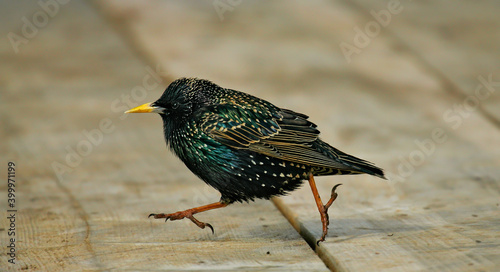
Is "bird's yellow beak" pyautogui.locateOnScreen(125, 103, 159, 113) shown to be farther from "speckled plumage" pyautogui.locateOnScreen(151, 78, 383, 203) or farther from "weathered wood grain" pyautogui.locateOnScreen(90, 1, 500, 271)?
"weathered wood grain" pyautogui.locateOnScreen(90, 1, 500, 271)

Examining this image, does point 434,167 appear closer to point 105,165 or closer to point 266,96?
point 266,96

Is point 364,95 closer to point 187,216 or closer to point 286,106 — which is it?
point 286,106

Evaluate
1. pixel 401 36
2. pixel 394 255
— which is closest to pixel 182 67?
pixel 401 36

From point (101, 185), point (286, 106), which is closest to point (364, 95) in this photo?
point (286, 106)

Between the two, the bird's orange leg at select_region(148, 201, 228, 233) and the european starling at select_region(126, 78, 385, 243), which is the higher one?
the european starling at select_region(126, 78, 385, 243)

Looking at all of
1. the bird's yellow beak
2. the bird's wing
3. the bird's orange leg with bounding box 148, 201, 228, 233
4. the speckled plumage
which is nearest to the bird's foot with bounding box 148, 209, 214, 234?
the bird's orange leg with bounding box 148, 201, 228, 233

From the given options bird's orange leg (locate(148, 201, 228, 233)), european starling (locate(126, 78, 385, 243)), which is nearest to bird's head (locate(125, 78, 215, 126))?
european starling (locate(126, 78, 385, 243))

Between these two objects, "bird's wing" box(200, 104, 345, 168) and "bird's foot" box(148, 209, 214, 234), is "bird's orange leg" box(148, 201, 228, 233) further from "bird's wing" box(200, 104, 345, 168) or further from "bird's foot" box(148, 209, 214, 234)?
"bird's wing" box(200, 104, 345, 168)

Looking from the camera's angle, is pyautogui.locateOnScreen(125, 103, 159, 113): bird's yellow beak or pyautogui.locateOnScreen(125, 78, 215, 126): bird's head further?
pyautogui.locateOnScreen(125, 78, 215, 126): bird's head
